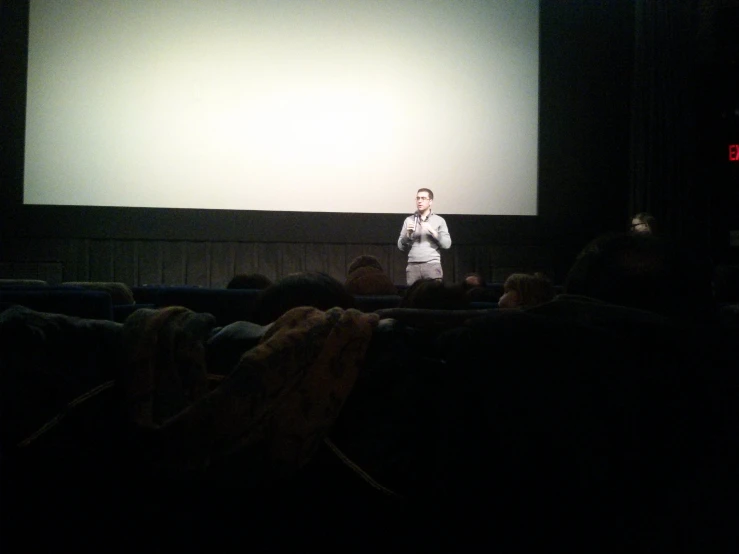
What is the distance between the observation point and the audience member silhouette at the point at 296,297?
1.40m

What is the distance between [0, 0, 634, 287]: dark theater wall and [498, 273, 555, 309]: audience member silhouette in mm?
3931

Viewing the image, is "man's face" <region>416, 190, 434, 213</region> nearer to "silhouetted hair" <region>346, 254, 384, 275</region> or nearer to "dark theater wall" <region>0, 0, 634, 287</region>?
"dark theater wall" <region>0, 0, 634, 287</region>

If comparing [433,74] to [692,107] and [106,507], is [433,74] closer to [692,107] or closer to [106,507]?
[692,107]

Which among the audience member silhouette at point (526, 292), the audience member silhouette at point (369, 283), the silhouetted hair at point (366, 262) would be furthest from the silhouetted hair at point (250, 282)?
the audience member silhouette at point (526, 292)

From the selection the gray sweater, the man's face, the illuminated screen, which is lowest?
the gray sweater

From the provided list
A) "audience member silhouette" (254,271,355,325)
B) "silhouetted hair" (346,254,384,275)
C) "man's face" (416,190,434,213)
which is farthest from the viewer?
"man's face" (416,190,434,213)

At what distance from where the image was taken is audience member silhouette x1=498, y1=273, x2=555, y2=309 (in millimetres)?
2564

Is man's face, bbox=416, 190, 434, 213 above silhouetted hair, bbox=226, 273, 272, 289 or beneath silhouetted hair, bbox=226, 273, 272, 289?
above

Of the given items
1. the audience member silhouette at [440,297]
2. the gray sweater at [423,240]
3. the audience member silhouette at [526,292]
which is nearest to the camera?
the audience member silhouette at [440,297]

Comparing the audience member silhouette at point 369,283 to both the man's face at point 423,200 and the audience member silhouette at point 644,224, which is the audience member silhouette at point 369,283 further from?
the audience member silhouette at point 644,224

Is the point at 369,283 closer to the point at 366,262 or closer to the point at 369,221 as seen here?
the point at 366,262

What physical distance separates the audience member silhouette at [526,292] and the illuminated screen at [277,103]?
3.93 m

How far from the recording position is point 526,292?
2586 mm

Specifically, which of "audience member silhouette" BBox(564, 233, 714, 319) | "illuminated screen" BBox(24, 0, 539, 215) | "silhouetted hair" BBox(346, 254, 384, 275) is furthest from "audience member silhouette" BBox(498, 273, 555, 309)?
"illuminated screen" BBox(24, 0, 539, 215)
